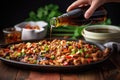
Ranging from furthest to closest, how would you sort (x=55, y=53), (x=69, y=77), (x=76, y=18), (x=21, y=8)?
(x=21, y=8), (x=76, y=18), (x=55, y=53), (x=69, y=77)

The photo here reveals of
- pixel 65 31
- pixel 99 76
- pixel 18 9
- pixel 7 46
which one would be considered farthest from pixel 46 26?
pixel 99 76

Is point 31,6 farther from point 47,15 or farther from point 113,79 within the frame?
point 113,79

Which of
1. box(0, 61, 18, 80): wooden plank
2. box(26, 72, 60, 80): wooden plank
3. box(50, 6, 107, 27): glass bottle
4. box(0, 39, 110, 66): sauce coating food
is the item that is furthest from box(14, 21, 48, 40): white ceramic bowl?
box(26, 72, 60, 80): wooden plank

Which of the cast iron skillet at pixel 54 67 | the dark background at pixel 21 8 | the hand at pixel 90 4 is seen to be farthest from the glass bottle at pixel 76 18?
the dark background at pixel 21 8

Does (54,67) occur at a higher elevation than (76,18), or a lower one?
lower

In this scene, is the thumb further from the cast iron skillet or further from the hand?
the cast iron skillet

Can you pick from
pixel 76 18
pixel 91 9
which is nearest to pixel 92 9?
pixel 91 9

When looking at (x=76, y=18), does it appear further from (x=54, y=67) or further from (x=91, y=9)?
(x=54, y=67)
